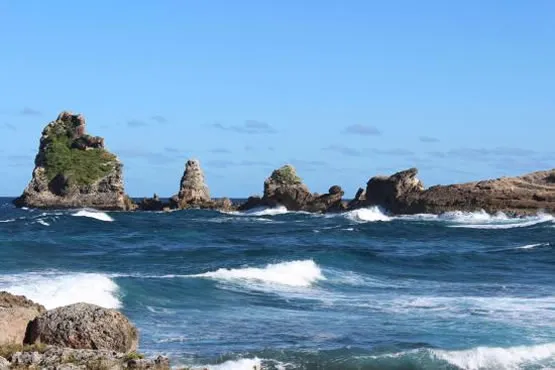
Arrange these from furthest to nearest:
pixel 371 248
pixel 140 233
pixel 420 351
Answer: pixel 140 233 → pixel 371 248 → pixel 420 351

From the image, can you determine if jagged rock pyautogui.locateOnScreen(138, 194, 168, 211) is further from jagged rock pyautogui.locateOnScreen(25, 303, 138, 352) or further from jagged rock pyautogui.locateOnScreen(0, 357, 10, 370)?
jagged rock pyautogui.locateOnScreen(0, 357, 10, 370)

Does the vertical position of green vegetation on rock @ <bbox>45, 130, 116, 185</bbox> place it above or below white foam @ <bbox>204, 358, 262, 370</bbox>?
above

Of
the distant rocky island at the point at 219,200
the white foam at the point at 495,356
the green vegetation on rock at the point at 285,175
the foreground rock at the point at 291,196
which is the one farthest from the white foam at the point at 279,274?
the green vegetation on rock at the point at 285,175

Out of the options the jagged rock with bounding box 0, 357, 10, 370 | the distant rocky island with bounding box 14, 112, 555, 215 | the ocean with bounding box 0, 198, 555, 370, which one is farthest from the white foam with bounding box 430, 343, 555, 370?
the distant rocky island with bounding box 14, 112, 555, 215

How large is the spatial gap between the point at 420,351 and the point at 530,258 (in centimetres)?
2816

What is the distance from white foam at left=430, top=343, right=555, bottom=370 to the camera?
19.2m

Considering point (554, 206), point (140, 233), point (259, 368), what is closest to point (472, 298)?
point (259, 368)

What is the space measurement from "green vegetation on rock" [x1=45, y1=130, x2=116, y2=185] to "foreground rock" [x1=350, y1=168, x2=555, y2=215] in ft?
106

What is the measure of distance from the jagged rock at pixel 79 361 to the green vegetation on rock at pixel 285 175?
97.8m

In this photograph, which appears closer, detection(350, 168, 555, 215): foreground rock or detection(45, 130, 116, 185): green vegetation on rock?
detection(350, 168, 555, 215): foreground rock

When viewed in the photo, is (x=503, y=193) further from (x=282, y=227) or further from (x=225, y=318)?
(x=225, y=318)

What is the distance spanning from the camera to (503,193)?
9131cm

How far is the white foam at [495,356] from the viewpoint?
62.9ft

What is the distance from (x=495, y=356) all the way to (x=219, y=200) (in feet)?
321
